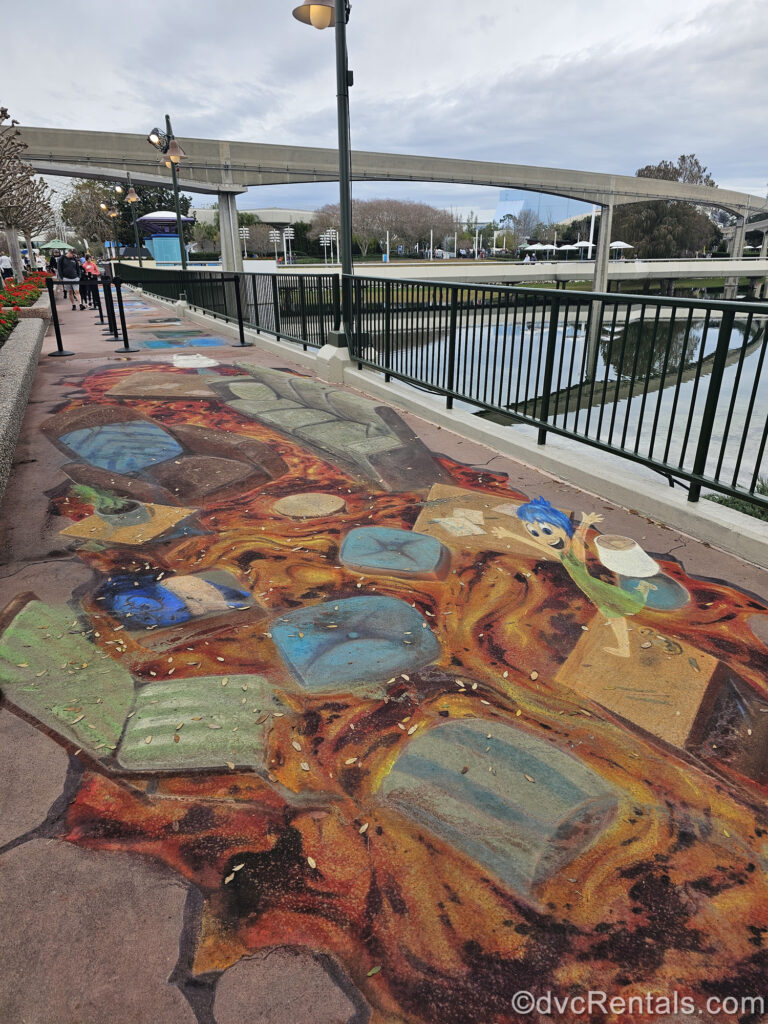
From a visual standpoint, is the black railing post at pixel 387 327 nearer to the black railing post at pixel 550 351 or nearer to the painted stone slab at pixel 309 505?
the black railing post at pixel 550 351

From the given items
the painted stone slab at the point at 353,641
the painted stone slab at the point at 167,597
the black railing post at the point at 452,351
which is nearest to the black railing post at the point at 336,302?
the black railing post at the point at 452,351

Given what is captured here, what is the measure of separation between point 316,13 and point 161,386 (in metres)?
5.04

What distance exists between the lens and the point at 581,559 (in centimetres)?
394

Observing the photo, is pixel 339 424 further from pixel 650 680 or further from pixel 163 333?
pixel 163 333

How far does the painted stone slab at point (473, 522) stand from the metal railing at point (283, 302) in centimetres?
561

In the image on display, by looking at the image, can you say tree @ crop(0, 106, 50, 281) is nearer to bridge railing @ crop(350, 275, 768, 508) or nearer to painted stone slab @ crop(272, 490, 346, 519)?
bridge railing @ crop(350, 275, 768, 508)

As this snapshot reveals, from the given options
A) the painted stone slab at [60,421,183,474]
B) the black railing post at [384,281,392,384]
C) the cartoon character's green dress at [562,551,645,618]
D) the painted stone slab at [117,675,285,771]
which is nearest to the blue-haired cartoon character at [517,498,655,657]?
the cartoon character's green dress at [562,551,645,618]

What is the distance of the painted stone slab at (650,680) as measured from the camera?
259cm

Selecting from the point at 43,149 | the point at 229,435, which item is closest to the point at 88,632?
the point at 229,435

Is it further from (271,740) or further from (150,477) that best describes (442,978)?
(150,477)

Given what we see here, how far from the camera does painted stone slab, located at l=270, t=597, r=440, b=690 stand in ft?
9.41

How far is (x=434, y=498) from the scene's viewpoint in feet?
16.3

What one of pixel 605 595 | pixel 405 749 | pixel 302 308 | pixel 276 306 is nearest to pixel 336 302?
pixel 302 308

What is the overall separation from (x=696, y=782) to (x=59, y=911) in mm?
2181
